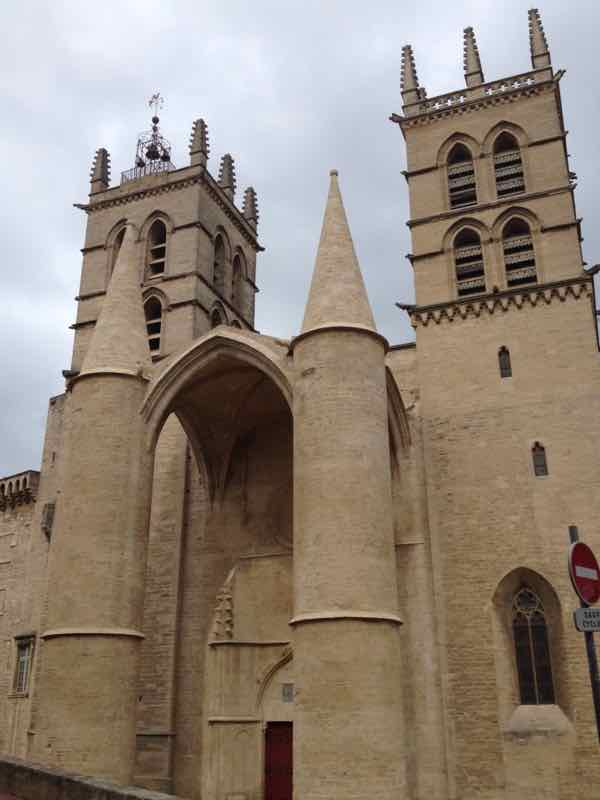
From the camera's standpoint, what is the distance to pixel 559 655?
46.6 ft

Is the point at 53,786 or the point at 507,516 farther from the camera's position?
the point at 507,516

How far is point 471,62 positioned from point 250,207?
386 inches

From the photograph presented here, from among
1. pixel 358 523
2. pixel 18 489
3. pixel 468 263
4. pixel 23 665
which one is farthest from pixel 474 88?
pixel 23 665

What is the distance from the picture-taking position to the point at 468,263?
18078mm

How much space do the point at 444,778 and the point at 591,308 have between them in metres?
8.95

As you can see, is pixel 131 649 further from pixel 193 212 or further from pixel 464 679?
pixel 193 212

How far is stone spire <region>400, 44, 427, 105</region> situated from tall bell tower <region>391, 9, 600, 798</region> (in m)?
0.41

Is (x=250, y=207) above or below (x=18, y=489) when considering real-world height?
above

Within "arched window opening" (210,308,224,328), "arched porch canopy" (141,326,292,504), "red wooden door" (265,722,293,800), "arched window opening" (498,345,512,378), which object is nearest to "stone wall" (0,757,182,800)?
"red wooden door" (265,722,293,800)

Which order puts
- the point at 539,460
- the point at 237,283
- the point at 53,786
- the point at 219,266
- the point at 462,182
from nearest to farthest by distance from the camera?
the point at 53,786
the point at 539,460
the point at 462,182
the point at 219,266
the point at 237,283

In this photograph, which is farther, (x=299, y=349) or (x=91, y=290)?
(x=91, y=290)

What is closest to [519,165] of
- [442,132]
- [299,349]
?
[442,132]

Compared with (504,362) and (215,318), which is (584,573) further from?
(215,318)

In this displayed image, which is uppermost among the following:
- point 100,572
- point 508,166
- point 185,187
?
point 185,187
